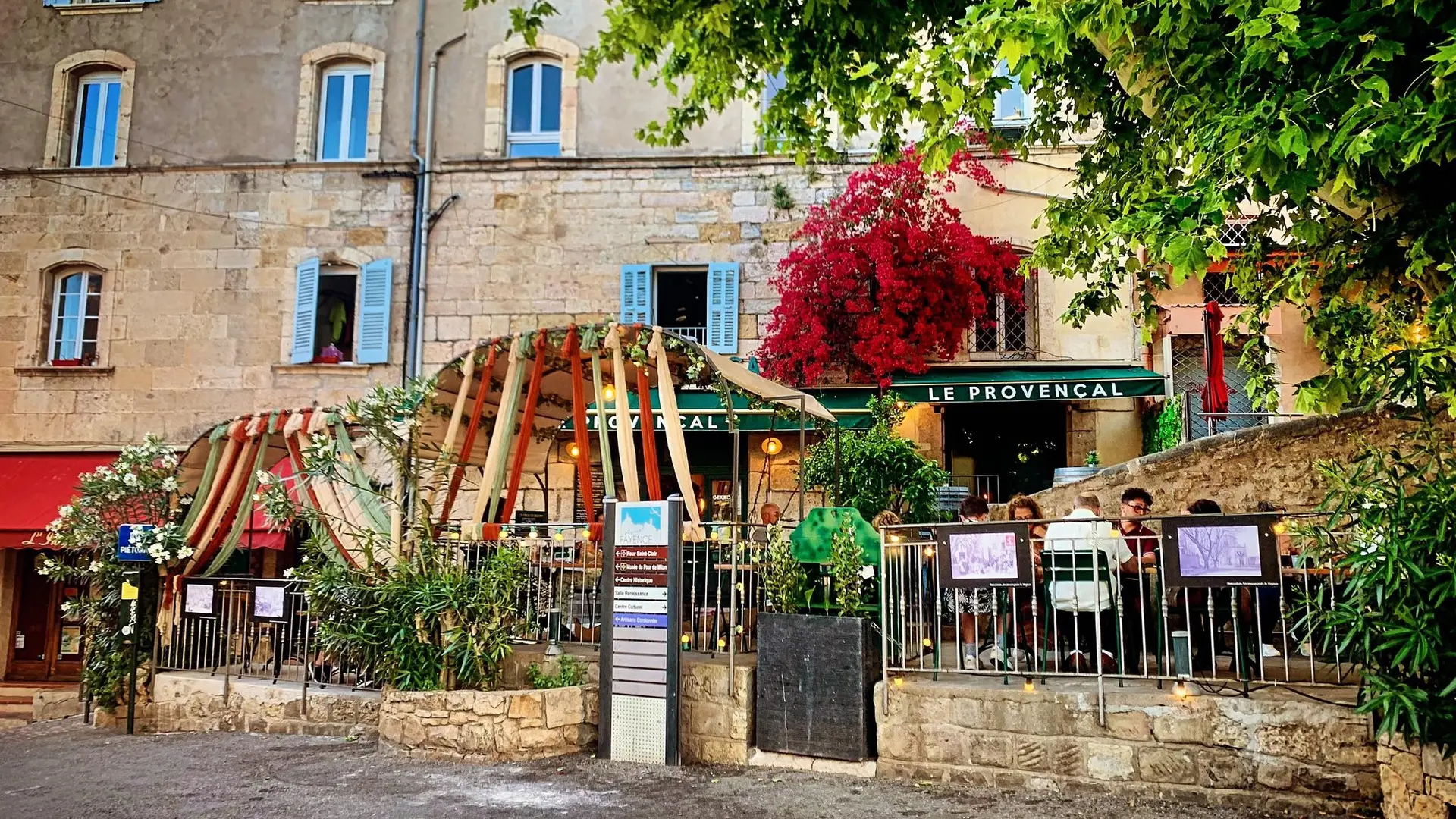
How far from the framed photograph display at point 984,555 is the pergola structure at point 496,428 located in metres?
1.93

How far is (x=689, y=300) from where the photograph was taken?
48.6 ft

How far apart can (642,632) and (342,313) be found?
9931 millimetres

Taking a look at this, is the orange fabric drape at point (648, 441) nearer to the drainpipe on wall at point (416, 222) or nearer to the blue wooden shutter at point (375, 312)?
the drainpipe on wall at point (416, 222)

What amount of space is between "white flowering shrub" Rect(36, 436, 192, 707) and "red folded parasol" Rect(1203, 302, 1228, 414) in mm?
11294

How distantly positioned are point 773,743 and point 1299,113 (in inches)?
188

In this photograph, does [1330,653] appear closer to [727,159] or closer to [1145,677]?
[1145,677]

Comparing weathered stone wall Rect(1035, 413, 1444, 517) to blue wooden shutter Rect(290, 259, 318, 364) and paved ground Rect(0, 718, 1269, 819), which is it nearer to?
paved ground Rect(0, 718, 1269, 819)

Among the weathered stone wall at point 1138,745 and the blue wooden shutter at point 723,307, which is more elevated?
the blue wooden shutter at point 723,307

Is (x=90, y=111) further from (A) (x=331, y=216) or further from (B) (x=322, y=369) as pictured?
(B) (x=322, y=369)

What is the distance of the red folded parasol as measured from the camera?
12.0m

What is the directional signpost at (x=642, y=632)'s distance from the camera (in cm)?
704

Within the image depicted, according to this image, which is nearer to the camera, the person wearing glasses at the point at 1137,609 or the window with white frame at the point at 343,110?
the person wearing glasses at the point at 1137,609

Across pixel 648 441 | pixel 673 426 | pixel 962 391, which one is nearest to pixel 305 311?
pixel 648 441

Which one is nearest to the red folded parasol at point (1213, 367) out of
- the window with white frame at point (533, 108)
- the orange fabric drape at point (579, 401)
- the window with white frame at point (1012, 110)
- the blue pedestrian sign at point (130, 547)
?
the window with white frame at point (1012, 110)
